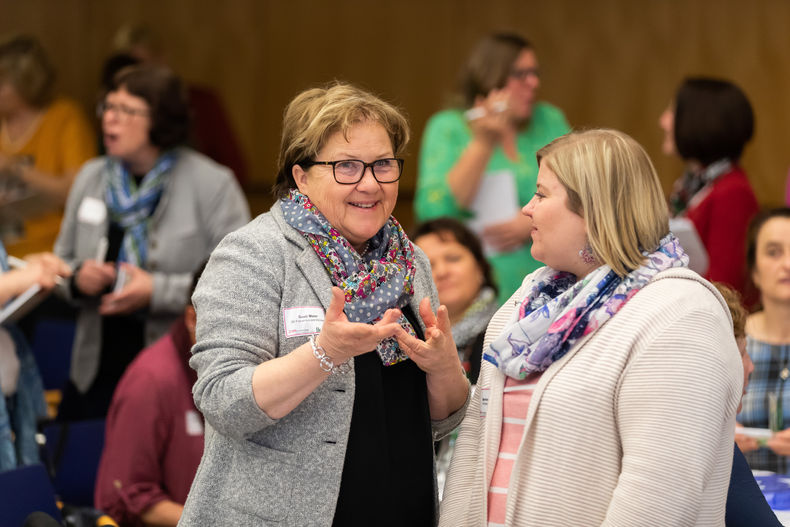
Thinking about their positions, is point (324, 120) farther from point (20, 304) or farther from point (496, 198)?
point (496, 198)

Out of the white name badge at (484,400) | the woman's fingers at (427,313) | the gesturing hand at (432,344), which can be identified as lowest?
the white name badge at (484,400)

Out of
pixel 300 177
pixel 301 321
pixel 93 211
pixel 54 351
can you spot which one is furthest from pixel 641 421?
pixel 54 351

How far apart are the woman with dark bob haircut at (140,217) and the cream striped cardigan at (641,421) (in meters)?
2.11

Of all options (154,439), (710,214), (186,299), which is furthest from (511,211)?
(154,439)

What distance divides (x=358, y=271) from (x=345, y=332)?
0.83 feet

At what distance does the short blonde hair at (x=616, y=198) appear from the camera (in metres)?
1.90

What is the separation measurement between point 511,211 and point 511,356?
6.28ft

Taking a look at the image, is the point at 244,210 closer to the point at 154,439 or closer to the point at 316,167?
the point at 154,439

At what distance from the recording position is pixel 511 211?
152 inches

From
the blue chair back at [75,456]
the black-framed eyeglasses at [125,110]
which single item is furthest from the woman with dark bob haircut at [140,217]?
the blue chair back at [75,456]

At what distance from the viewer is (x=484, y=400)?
6.81 feet

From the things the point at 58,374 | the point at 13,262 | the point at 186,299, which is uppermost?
the point at 13,262

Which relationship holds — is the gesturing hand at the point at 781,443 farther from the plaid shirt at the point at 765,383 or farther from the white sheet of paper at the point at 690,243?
the white sheet of paper at the point at 690,243

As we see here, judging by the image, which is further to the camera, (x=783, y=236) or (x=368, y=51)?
(x=368, y=51)
